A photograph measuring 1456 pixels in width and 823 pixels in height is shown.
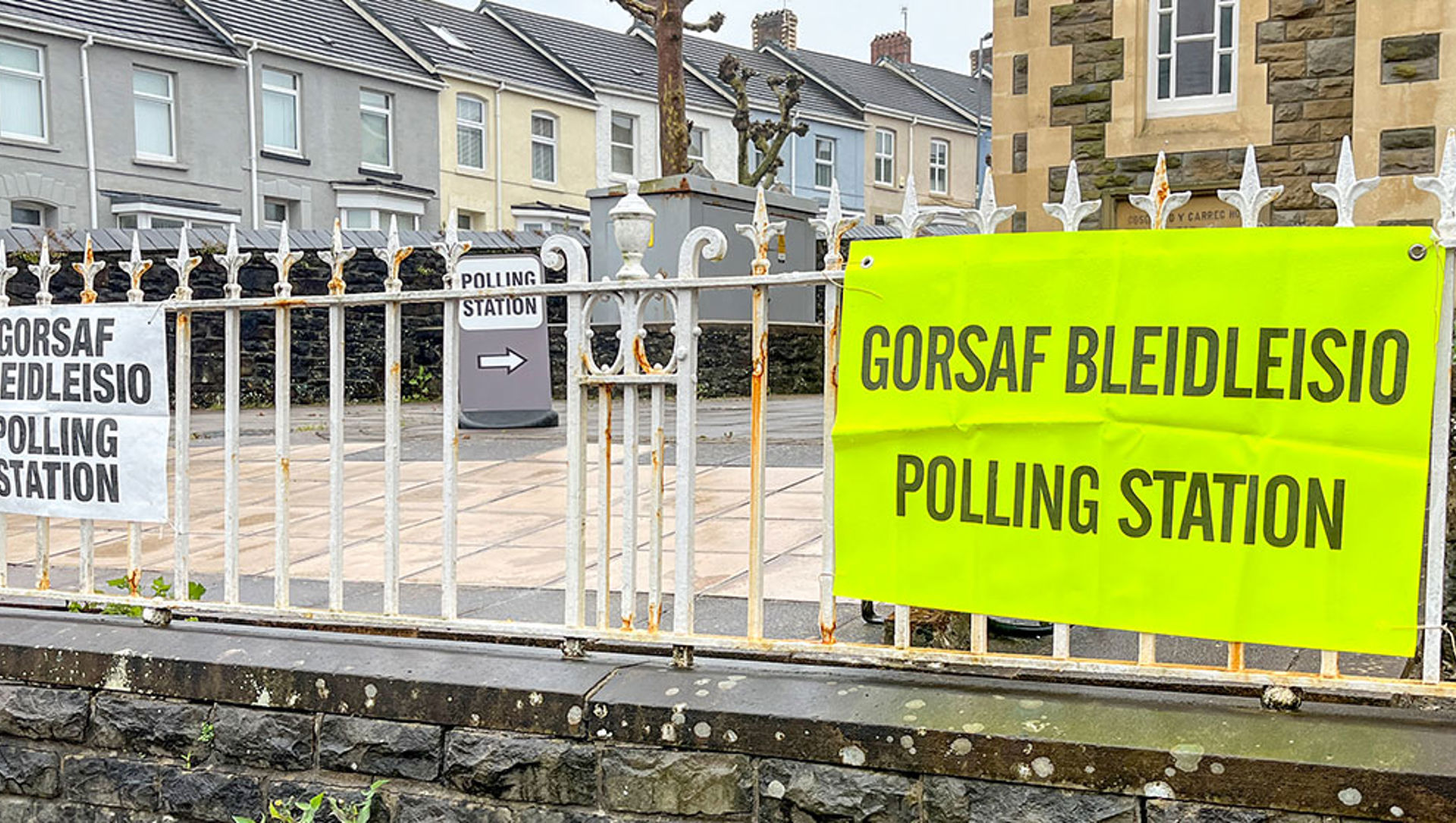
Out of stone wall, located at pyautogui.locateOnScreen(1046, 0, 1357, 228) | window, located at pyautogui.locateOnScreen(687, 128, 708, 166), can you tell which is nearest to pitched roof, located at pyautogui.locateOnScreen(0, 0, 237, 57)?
window, located at pyautogui.locateOnScreen(687, 128, 708, 166)

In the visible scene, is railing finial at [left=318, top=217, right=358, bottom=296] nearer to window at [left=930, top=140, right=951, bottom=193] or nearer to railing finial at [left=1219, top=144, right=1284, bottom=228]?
railing finial at [left=1219, top=144, right=1284, bottom=228]

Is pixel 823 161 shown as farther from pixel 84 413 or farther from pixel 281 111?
Result: pixel 84 413

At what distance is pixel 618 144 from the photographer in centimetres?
3294

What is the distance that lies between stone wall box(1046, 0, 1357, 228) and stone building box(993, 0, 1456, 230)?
0.01 meters

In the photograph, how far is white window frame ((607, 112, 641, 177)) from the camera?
107 feet

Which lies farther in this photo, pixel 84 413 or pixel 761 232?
pixel 84 413

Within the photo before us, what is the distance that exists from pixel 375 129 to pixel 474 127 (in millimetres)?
2502

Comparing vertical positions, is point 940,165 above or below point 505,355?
above

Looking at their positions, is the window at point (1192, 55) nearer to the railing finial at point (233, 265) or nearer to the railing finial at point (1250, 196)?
the railing finial at point (1250, 196)

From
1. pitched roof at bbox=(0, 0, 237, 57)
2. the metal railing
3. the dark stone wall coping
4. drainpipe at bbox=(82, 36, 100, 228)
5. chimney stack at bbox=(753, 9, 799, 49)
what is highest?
chimney stack at bbox=(753, 9, 799, 49)

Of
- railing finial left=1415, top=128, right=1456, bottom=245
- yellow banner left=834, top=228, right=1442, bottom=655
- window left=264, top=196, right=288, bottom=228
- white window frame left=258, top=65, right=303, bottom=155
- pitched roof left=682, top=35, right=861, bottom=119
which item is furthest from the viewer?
pitched roof left=682, top=35, right=861, bottom=119

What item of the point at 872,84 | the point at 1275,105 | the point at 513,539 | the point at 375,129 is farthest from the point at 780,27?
the point at 513,539

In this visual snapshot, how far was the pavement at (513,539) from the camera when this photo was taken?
3811 mm

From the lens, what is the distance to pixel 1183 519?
2635 millimetres
